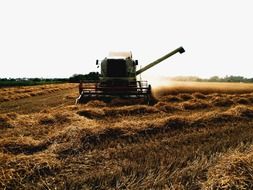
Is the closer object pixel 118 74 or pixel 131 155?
pixel 131 155

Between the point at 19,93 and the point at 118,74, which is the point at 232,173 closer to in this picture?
the point at 118,74

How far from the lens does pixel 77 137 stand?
789 centimetres

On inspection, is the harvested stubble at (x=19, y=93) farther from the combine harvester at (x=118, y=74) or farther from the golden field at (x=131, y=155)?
the golden field at (x=131, y=155)

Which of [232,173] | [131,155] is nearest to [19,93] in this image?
[131,155]

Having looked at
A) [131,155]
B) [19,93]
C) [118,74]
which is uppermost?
[118,74]

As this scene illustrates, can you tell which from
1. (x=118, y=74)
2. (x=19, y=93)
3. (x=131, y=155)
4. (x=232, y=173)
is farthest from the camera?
(x=19, y=93)

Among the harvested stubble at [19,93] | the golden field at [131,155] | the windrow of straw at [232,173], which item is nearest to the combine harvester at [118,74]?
the harvested stubble at [19,93]

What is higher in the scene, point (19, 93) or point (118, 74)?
point (118, 74)

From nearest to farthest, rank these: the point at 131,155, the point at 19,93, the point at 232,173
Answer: the point at 232,173 → the point at 131,155 → the point at 19,93

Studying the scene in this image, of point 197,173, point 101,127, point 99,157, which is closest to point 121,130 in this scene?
→ point 101,127

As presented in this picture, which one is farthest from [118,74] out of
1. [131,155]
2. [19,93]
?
[19,93]

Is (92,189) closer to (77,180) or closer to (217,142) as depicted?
(77,180)

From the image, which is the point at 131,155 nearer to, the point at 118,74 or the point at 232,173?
the point at 232,173

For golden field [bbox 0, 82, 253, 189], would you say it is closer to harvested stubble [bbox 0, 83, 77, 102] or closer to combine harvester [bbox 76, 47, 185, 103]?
combine harvester [bbox 76, 47, 185, 103]
